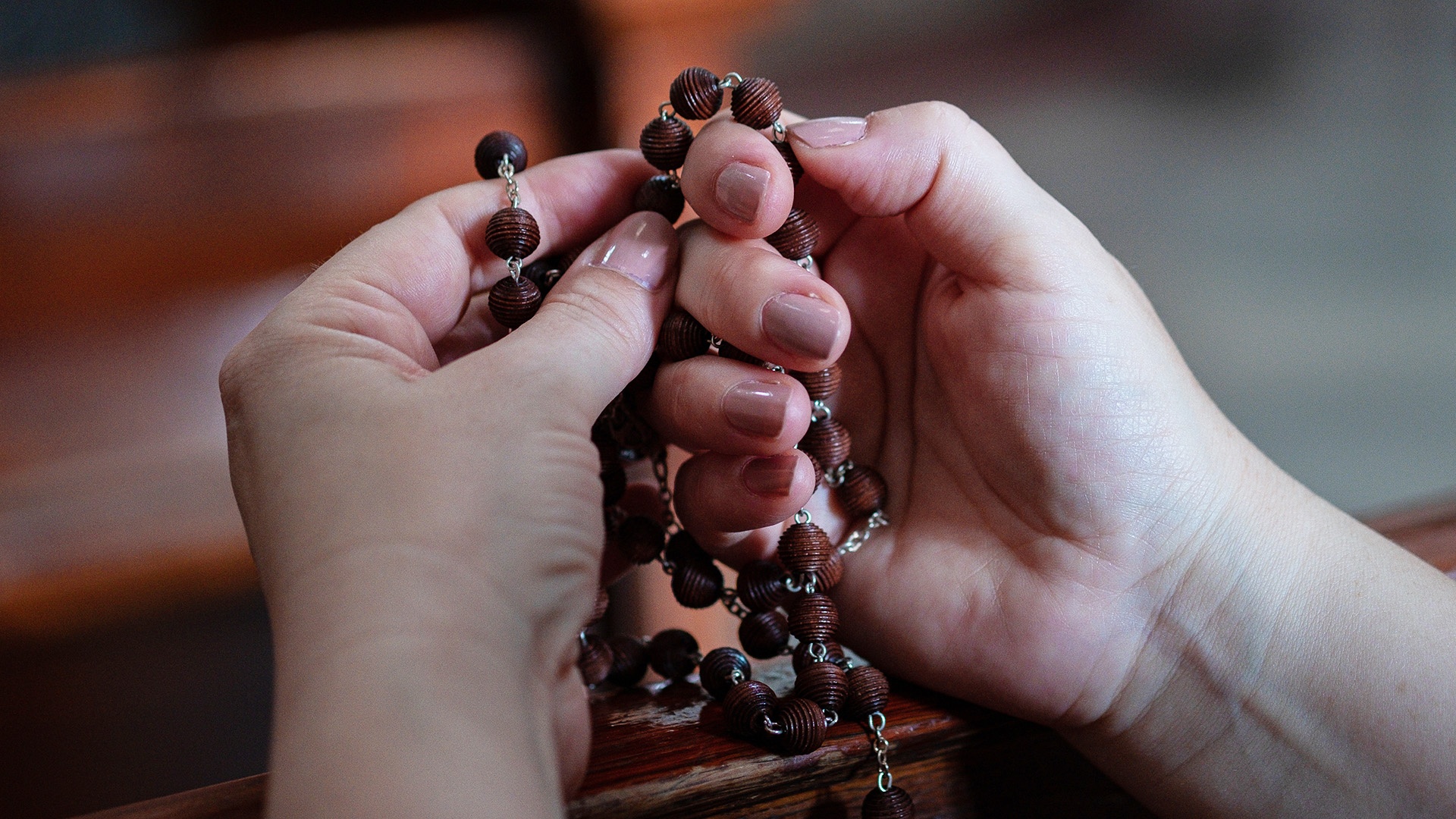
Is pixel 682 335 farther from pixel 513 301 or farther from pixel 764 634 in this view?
pixel 764 634

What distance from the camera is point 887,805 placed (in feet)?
2.09

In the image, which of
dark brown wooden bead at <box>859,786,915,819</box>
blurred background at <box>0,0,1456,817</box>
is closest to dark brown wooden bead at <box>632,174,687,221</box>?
dark brown wooden bead at <box>859,786,915,819</box>

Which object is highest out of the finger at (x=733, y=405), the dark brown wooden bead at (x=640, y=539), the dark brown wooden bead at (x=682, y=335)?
the dark brown wooden bead at (x=682, y=335)

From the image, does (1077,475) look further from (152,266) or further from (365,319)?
(152,266)

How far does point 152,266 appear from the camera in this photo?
5.41 feet

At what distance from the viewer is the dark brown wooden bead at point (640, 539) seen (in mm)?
833

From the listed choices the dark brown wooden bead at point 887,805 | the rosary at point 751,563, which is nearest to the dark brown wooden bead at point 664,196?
the rosary at point 751,563

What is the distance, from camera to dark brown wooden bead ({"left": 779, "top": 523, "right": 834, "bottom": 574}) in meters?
0.76

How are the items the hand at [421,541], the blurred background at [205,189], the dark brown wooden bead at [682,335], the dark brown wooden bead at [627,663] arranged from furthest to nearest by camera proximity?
the blurred background at [205,189] < the dark brown wooden bead at [627,663] < the dark brown wooden bead at [682,335] < the hand at [421,541]

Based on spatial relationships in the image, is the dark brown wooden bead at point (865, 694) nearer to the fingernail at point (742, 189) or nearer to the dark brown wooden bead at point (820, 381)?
the dark brown wooden bead at point (820, 381)

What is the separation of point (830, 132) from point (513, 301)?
0.91ft

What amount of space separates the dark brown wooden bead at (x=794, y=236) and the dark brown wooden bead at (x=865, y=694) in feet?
1.10

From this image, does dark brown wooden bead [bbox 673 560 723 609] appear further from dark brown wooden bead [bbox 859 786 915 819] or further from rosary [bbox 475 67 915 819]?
dark brown wooden bead [bbox 859 786 915 819]

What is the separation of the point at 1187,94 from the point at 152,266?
2289 mm
